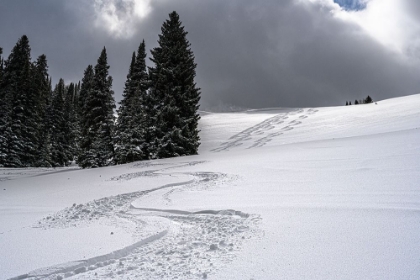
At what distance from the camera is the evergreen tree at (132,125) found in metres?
19.4

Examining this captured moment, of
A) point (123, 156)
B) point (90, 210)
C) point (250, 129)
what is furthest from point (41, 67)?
Result: point (90, 210)

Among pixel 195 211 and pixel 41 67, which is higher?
pixel 41 67

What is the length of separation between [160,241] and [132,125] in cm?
1816

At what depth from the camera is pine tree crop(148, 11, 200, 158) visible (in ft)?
56.4

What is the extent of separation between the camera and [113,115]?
24.2 meters

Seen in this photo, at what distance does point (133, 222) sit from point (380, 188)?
456 centimetres

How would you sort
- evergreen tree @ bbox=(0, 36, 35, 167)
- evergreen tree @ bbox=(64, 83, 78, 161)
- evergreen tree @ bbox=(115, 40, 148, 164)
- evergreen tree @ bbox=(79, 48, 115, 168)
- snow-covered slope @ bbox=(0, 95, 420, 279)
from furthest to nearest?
evergreen tree @ bbox=(64, 83, 78, 161), evergreen tree @ bbox=(0, 36, 35, 167), evergreen tree @ bbox=(79, 48, 115, 168), evergreen tree @ bbox=(115, 40, 148, 164), snow-covered slope @ bbox=(0, 95, 420, 279)

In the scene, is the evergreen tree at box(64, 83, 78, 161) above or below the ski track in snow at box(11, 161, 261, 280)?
above

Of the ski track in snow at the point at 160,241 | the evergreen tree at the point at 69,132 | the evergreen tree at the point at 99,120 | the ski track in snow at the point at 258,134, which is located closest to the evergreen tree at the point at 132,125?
the evergreen tree at the point at 99,120

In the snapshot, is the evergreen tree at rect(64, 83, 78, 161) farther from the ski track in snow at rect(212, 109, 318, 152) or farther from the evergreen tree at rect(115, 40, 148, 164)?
the ski track in snow at rect(212, 109, 318, 152)

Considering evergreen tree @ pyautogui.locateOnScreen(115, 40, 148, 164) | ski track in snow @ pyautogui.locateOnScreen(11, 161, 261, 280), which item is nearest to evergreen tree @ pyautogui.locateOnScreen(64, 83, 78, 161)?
evergreen tree @ pyautogui.locateOnScreen(115, 40, 148, 164)

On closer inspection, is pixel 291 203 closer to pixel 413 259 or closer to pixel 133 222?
pixel 413 259

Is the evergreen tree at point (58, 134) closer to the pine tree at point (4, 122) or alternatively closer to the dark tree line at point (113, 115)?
the dark tree line at point (113, 115)

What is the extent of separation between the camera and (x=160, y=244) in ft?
10.9
